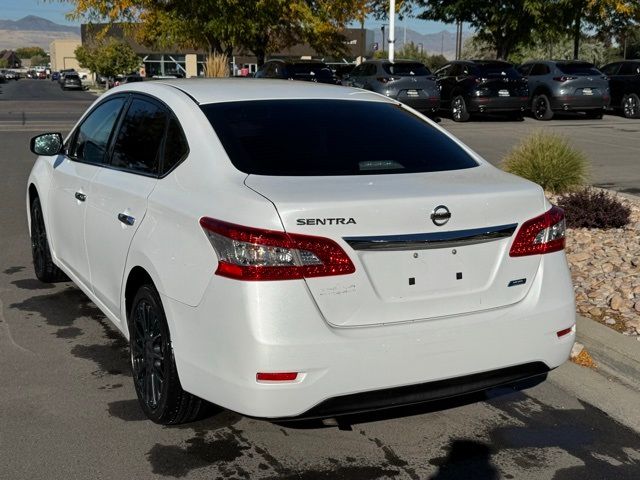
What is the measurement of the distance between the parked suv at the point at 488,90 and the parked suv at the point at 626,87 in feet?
11.8

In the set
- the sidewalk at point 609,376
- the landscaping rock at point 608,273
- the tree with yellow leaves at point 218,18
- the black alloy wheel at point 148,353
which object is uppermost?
the tree with yellow leaves at point 218,18

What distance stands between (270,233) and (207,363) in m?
0.65

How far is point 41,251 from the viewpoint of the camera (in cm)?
638

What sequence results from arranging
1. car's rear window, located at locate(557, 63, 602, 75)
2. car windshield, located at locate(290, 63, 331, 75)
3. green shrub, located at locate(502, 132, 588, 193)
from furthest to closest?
car windshield, located at locate(290, 63, 331, 75)
car's rear window, located at locate(557, 63, 602, 75)
green shrub, located at locate(502, 132, 588, 193)

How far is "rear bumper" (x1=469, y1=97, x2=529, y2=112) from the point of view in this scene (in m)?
22.8

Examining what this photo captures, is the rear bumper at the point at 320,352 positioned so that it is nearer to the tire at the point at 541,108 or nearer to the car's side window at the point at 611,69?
the tire at the point at 541,108

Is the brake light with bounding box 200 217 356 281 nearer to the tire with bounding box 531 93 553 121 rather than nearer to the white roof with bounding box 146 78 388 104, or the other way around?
the white roof with bounding box 146 78 388 104

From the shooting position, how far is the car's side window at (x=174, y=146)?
12.8 feet

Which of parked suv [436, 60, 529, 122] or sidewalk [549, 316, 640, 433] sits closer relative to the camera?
sidewalk [549, 316, 640, 433]

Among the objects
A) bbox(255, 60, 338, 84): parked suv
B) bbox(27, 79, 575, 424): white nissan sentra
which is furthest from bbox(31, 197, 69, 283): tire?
bbox(255, 60, 338, 84): parked suv

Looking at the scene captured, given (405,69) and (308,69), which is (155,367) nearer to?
(405,69)

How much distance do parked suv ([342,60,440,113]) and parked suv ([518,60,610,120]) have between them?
11.3 feet

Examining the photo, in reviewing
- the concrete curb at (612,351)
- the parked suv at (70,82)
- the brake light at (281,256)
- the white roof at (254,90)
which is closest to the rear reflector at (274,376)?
the brake light at (281,256)

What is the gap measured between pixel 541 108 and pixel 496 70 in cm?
203
